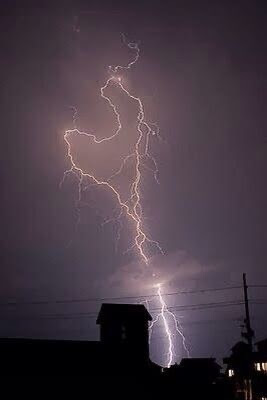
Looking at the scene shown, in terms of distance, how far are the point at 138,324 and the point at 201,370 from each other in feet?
44.4

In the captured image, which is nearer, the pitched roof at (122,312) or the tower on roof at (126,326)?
the tower on roof at (126,326)

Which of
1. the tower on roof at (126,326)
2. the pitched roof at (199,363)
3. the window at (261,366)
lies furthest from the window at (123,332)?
the window at (261,366)

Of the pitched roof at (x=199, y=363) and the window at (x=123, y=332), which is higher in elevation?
the pitched roof at (x=199, y=363)

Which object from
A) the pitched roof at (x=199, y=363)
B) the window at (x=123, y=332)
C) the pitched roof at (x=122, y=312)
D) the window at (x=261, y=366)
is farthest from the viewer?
the pitched roof at (x=199, y=363)

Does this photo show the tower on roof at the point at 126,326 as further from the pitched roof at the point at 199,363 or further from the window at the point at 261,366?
the window at the point at 261,366

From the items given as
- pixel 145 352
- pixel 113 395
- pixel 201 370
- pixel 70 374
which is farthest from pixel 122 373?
pixel 201 370

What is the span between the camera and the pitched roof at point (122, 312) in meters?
27.3

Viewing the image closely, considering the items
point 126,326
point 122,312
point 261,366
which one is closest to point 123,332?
point 126,326

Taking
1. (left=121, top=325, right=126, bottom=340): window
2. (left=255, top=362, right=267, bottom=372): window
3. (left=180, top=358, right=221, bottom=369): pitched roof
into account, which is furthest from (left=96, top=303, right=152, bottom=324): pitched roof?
(left=255, top=362, right=267, bottom=372): window

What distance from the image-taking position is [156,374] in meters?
21.9

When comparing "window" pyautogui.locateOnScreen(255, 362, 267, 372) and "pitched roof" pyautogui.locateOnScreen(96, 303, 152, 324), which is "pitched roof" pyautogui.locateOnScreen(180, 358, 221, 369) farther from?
"pitched roof" pyautogui.locateOnScreen(96, 303, 152, 324)

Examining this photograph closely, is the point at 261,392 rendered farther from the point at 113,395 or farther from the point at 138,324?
the point at 113,395

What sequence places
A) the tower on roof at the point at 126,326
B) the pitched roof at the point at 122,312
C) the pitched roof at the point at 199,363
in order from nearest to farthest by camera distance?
1. the tower on roof at the point at 126,326
2. the pitched roof at the point at 122,312
3. the pitched roof at the point at 199,363

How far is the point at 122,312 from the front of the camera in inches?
1085
